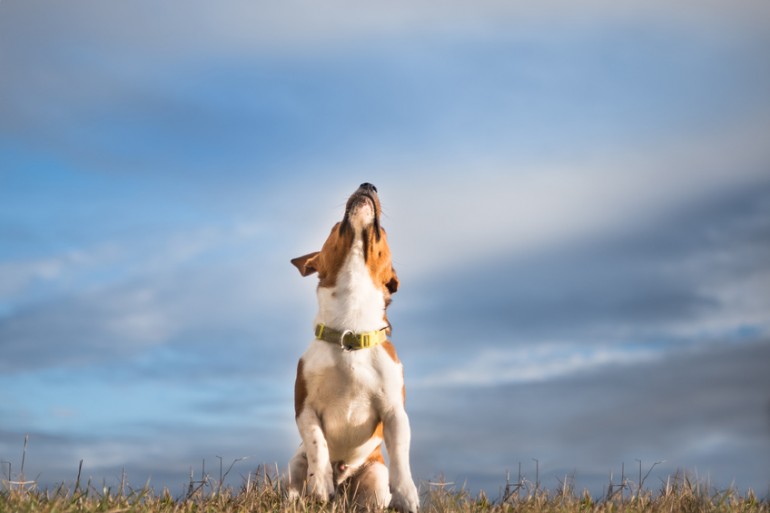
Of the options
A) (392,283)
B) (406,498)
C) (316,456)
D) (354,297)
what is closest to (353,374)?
(354,297)

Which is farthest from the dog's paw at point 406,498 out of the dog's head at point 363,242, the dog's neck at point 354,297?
the dog's head at point 363,242

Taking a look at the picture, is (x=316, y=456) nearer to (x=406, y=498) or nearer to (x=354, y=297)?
(x=406, y=498)

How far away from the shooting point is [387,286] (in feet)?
28.7

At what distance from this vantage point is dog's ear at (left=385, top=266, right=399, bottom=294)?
8.69 m

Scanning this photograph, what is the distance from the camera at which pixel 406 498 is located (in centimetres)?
794

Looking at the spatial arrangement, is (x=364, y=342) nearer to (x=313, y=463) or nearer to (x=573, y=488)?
(x=313, y=463)

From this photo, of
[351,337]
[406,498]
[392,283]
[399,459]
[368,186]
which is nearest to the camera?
[406,498]

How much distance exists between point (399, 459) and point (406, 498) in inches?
14.7

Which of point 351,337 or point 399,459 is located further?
point 351,337

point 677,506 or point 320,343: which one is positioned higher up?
point 320,343

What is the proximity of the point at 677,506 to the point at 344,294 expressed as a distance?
374 cm

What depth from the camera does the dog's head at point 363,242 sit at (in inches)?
325

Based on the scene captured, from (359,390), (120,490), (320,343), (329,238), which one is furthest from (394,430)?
(120,490)

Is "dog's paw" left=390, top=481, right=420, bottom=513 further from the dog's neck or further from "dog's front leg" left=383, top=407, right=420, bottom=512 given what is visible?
the dog's neck
